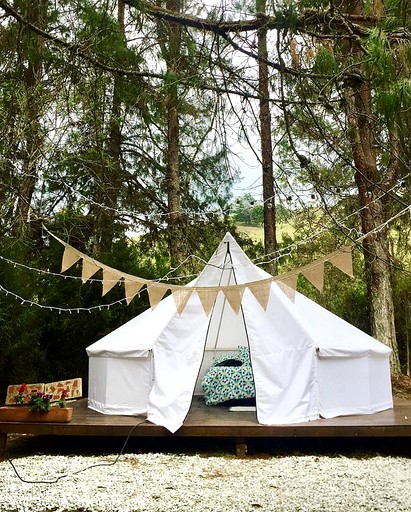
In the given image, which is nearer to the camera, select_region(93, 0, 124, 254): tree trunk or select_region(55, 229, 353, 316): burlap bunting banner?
select_region(55, 229, 353, 316): burlap bunting banner

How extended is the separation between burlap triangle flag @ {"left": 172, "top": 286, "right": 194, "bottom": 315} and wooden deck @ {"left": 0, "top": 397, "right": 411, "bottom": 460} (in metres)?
1.63

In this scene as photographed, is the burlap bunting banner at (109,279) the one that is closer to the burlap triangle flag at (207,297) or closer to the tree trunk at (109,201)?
the burlap triangle flag at (207,297)

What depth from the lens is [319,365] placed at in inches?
211

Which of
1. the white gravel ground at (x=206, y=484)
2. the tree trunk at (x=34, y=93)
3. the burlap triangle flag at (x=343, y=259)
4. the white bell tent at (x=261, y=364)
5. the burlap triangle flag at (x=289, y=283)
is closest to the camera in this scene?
the burlap triangle flag at (x=343, y=259)

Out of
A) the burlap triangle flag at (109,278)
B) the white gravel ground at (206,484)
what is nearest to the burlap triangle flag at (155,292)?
the burlap triangle flag at (109,278)

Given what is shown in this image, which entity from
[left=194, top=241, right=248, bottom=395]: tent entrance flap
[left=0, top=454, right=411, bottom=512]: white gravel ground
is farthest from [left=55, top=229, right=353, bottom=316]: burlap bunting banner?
[left=194, top=241, right=248, bottom=395]: tent entrance flap

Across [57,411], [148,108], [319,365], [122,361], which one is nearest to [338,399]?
[319,365]

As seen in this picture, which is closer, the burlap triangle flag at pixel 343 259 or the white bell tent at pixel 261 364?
the burlap triangle flag at pixel 343 259

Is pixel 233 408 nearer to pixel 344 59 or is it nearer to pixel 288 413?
pixel 288 413

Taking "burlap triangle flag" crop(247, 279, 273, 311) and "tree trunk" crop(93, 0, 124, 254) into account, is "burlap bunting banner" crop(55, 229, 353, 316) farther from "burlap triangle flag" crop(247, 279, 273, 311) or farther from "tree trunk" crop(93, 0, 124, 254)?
"tree trunk" crop(93, 0, 124, 254)

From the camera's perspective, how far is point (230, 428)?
16.1 ft

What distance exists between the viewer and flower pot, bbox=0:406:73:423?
16.6 ft

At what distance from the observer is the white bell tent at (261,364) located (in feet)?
17.2

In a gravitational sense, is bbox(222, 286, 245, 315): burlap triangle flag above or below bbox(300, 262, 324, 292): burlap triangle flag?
below
